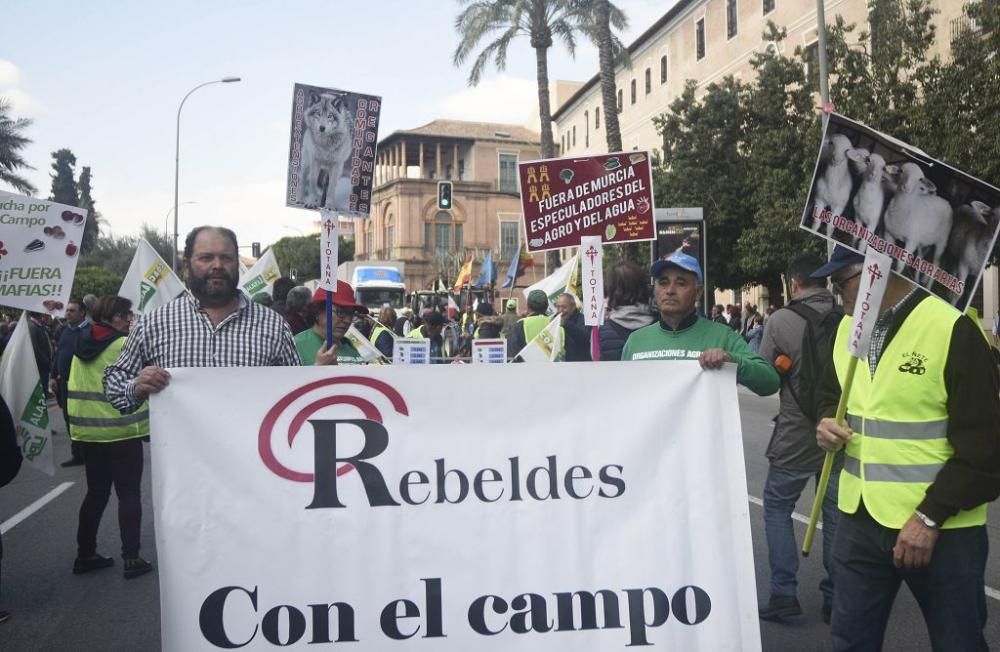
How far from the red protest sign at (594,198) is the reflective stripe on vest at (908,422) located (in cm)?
335

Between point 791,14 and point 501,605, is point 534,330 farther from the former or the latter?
point 791,14

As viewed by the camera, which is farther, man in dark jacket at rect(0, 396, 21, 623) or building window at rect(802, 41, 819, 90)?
building window at rect(802, 41, 819, 90)

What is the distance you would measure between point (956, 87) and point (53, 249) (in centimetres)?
1741

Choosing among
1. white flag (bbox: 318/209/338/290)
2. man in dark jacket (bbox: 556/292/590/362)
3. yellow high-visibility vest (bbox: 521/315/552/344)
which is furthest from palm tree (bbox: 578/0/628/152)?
white flag (bbox: 318/209/338/290)

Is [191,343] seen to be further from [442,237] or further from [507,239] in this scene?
[507,239]

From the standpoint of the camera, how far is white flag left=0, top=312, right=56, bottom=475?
6.31 metres

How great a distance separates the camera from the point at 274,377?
3.59 metres

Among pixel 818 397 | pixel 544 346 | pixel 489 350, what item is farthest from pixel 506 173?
pixel 818 397

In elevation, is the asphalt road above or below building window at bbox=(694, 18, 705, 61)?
below

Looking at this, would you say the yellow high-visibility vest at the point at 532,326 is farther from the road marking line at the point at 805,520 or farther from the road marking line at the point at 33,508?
the road marking line at the point at 33,508

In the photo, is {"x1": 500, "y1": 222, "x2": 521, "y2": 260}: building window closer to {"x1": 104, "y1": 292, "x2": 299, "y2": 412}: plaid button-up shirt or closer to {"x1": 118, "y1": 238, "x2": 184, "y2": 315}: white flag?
{"x1": 118, "y1": 238, "x2": 184, "y2": 315}: white flag

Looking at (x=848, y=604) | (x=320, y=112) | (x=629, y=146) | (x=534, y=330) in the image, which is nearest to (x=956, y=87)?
(x=534, y=330)

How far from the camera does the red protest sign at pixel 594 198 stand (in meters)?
6.48

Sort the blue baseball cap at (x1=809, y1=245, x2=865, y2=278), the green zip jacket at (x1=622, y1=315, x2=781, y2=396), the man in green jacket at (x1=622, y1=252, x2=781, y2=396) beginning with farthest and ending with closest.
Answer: the man in green jacket at (x1=622, y1=252, x2=781, y2=396)
the green zip jacket at (x1=622, y1=315, x2=781, y2=396)
the blue baseball cap at (x1=809, y1=245, x2=865, y2=278)
